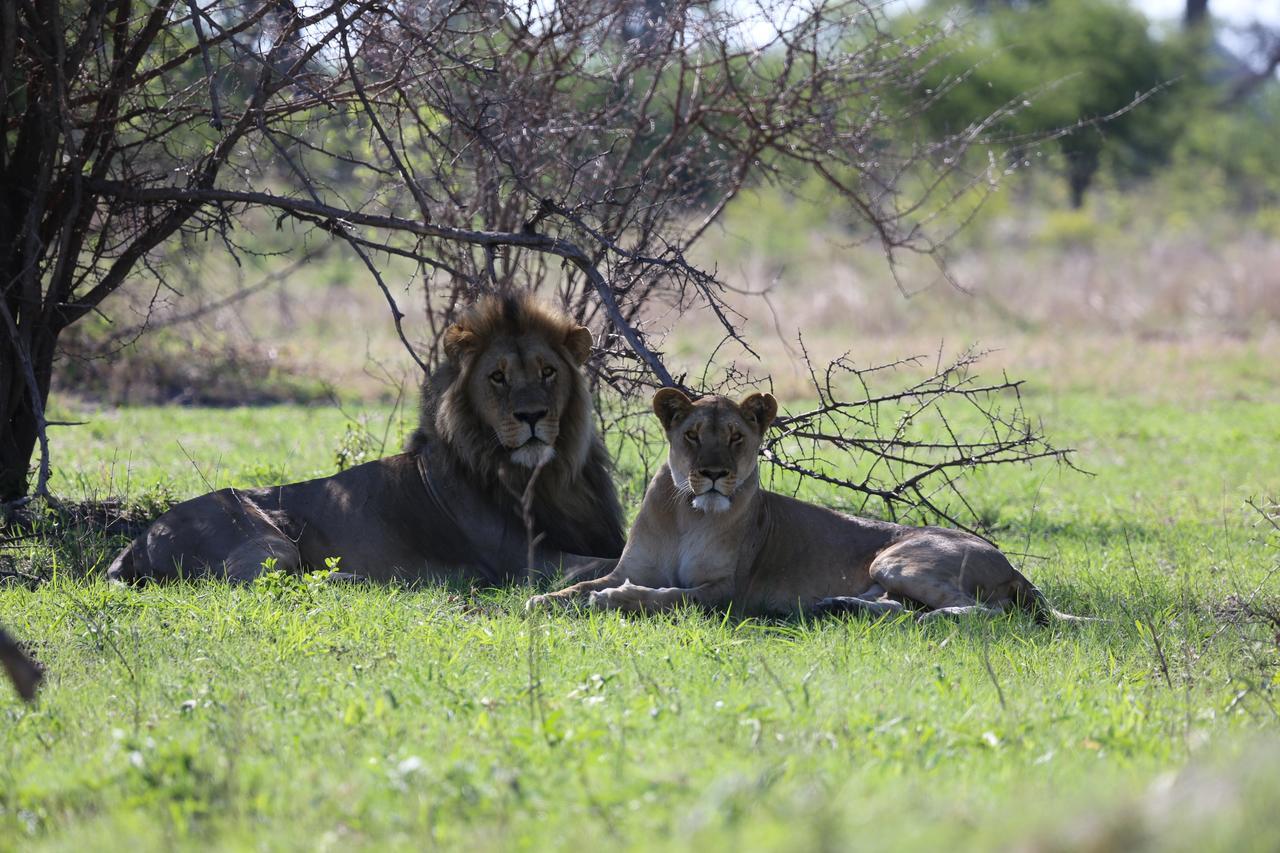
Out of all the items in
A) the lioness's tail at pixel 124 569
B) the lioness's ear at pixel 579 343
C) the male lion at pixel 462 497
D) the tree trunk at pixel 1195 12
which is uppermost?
the tree trunk at pixel 1195 12

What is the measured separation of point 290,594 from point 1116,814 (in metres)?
4.05

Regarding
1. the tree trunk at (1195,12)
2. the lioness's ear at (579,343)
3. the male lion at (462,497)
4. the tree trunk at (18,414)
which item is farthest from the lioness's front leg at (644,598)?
the tree trunk at (1195,12)

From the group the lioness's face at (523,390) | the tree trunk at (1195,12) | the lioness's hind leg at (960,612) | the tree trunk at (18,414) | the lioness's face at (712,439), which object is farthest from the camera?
the tree trunk at (1195,12)

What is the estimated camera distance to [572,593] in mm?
6410

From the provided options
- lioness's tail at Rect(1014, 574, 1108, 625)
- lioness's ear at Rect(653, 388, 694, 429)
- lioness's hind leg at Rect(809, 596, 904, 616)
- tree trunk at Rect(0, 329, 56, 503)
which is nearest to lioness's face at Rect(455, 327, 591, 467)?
lioness's ear at Rect(653, 388, 694, 429)

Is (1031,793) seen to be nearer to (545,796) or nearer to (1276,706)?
(545,796)

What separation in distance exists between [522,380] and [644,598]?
123 cm

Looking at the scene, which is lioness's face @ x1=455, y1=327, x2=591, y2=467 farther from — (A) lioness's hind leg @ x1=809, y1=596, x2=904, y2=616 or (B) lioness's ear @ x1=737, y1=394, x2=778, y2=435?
(A) lioness's hind leg @ x1=809, y1=596, x2=904, y2=616

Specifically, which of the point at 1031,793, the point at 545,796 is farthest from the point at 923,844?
the point at 545,796

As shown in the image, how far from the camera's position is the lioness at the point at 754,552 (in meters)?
6.29

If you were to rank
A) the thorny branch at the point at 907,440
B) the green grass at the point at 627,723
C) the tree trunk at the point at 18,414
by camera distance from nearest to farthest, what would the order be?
the green grass at the point at 627,723, the thorny branch at the point at 907,440, the tree trunk at the point at 18,414

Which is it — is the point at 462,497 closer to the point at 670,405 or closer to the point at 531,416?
the point at 531,416

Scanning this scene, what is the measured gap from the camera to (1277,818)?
296cm

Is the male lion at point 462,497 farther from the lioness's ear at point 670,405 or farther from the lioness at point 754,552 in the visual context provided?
the lioness's ear at point 670,405
